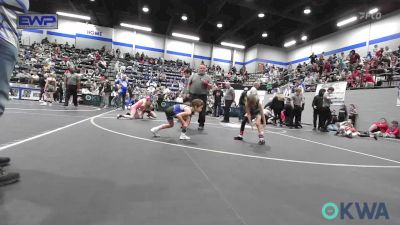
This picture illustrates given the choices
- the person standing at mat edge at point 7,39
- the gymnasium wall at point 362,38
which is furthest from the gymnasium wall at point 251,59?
the person standing at mat edge at point 7,39

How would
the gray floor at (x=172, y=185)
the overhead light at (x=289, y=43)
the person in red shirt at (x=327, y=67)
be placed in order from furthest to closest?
the overhead light at (x=289, y=43)
the person in red shirt at (x=327, y=67)
the gray floor at (x=172, y=185)

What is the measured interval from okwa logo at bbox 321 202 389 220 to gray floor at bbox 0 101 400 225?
53 mm

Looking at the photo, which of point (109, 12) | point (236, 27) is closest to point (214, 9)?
point (236, 27)

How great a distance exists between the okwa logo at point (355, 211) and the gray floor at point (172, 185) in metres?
0.05

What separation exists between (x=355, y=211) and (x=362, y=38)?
25382 mm

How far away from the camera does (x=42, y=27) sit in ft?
13.1

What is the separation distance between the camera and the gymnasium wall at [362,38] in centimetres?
2024

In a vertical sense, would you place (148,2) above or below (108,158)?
above

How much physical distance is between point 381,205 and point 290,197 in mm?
678

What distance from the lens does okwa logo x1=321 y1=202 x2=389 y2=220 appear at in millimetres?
1843

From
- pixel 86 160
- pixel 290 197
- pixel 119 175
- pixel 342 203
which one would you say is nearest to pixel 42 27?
Result: pixel 86 160

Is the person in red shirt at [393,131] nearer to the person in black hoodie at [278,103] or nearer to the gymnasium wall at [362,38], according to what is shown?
the person in black hoodie at [278,103]

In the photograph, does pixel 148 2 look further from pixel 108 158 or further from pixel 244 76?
pixel 108 158

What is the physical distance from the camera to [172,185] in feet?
7.32
